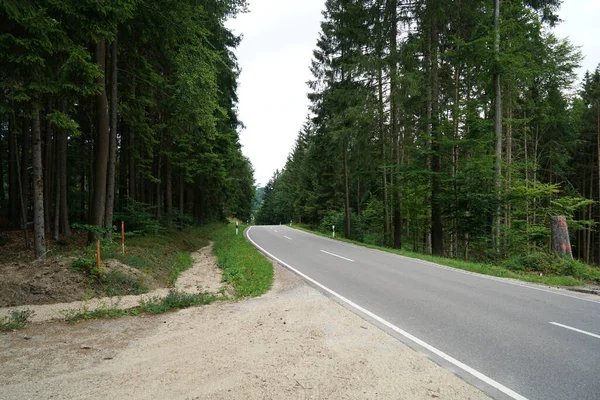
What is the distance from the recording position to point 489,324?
5.12 metres

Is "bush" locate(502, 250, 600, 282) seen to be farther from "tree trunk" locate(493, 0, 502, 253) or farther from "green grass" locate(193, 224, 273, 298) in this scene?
"green grass" locate(193, 224, 273, 298)

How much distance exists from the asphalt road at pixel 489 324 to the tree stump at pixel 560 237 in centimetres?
→ 385

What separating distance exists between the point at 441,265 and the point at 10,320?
11.8 meters

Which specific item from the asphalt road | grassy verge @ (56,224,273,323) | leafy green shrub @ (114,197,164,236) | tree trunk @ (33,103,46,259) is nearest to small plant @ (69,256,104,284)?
grassy verge @ (56,224,273,323)

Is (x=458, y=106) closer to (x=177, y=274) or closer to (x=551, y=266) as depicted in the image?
(x=551, y=266)

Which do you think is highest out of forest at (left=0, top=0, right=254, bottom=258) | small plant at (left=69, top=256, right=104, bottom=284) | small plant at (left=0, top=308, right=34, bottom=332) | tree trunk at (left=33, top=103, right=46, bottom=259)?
forest at (left=0, top=0, right=254, bottom=258)

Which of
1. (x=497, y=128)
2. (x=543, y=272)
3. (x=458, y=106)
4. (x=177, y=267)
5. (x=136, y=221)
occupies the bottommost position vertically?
(x=543, y=272)

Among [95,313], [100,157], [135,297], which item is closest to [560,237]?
[135,297]

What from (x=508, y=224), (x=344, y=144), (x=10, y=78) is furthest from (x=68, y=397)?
(x=344, y=144)

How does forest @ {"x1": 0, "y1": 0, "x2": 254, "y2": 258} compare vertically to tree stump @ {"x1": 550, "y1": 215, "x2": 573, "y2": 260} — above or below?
above

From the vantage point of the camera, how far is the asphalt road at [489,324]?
3443 millimetres

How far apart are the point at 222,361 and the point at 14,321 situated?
415 centimetres

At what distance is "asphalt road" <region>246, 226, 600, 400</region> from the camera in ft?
11.3

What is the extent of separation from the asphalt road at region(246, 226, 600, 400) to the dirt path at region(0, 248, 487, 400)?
18.8 inches
